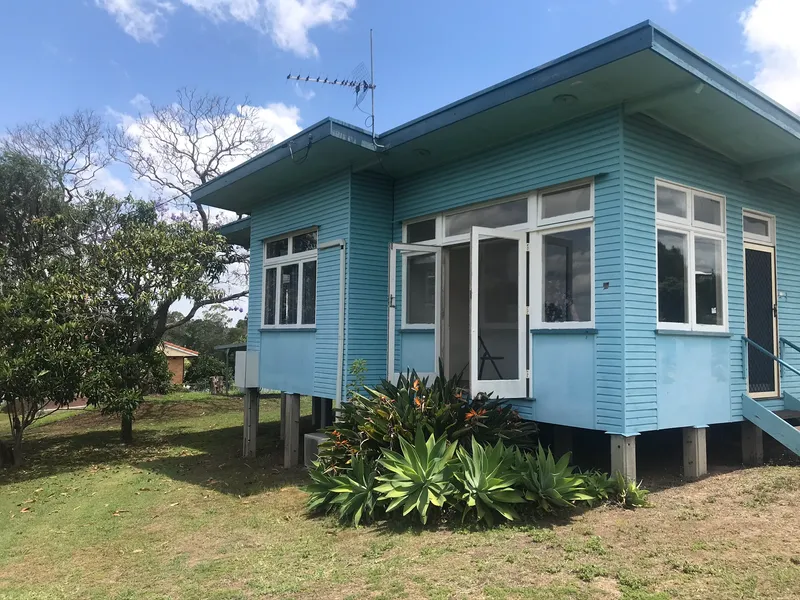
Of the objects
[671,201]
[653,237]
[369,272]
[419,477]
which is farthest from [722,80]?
[369,272]

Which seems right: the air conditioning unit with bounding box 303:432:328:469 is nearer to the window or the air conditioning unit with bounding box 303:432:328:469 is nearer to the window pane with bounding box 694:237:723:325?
the window pane with bounding box 694:237:723:325

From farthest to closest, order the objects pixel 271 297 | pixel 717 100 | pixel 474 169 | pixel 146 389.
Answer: pixel 146 389
pixel 271 297
pixel 474 169
pixel 717 100

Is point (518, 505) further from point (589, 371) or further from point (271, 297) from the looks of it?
point (271, 297)

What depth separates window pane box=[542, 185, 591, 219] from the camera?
6281 millimetres

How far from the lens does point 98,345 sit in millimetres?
10805

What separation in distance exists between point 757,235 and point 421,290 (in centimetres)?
429

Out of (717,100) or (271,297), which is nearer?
(717,100)

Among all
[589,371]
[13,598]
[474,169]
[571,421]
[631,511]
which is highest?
[474,169]

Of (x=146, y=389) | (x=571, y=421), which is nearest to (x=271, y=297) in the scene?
(x=146, y=389)

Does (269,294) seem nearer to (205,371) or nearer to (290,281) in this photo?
(290,281)

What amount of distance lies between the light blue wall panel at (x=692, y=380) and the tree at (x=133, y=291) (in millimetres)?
8124

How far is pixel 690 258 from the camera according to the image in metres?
6.48

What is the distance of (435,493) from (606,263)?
2.73 meters

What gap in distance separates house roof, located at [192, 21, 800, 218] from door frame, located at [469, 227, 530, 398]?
4.00 feet
